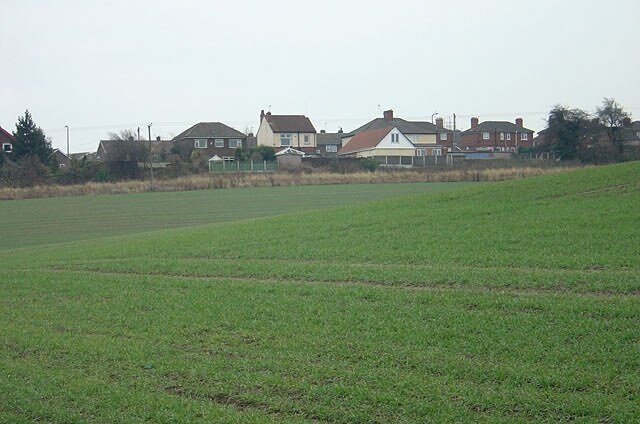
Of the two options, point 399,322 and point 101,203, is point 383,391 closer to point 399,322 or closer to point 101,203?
point 399,322

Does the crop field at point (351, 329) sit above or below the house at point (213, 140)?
below

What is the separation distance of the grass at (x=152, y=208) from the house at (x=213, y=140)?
41631mm

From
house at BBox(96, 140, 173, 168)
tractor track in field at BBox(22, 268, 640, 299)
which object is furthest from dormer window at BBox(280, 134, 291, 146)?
tractor track in field at BBox(22, 268, 640, 299)


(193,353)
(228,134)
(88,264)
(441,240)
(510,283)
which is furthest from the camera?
(228,134)

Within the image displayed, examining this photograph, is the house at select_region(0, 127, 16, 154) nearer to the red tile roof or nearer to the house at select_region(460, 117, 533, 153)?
the red tile roof

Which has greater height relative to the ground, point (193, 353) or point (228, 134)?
point (228, 134)

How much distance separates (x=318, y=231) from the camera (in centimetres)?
2230

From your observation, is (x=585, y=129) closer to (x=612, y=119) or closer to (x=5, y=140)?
(x=612, y=119)

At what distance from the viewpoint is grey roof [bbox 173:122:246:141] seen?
105 metres

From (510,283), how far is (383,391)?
17.3ft

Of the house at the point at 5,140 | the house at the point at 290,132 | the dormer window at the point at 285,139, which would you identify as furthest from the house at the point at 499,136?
the house at the point at 5,140

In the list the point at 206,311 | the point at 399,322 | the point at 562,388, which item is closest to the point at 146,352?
the point at 206,311

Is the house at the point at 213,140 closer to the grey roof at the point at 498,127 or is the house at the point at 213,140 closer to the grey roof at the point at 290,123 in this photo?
the grey roof at the point at 290,123

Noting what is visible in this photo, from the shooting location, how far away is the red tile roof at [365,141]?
336 feet
